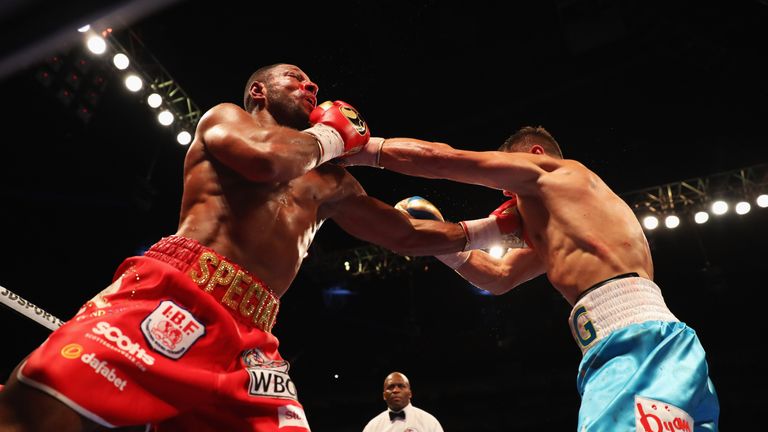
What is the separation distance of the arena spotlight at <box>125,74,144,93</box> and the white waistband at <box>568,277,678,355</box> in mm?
5371

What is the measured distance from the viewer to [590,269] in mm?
1913

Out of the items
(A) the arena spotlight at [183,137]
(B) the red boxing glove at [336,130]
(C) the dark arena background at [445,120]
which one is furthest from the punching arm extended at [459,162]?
(A) the arena spotlight at [183,137]

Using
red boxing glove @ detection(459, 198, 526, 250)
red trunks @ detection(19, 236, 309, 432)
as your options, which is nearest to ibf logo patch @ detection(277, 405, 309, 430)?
red trunks @ detection(19, 236, 309, 432)

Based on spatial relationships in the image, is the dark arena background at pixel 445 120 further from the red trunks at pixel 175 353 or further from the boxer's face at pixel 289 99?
the red trunks at pixel 175 353

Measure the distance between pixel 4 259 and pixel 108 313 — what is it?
631cm

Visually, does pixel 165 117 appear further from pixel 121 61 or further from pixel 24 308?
pixel 24 308

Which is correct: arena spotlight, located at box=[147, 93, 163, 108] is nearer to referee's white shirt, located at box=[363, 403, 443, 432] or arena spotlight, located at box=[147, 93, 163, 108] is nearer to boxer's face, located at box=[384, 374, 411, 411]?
boxer's face, located at box=[384, 374, 411, 411]

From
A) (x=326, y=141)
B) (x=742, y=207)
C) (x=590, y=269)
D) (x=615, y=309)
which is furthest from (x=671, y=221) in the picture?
(x=326, y=141)

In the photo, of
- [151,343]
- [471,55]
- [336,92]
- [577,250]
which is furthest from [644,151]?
[151,343]

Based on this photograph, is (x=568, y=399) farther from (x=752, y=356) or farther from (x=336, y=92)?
(x=336, y=92)

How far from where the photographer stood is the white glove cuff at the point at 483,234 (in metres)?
2.57

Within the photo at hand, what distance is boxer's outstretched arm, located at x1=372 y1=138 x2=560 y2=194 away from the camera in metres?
2.21

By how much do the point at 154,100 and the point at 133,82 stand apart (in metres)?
0.31

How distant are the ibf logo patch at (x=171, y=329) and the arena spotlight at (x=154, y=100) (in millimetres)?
5172
